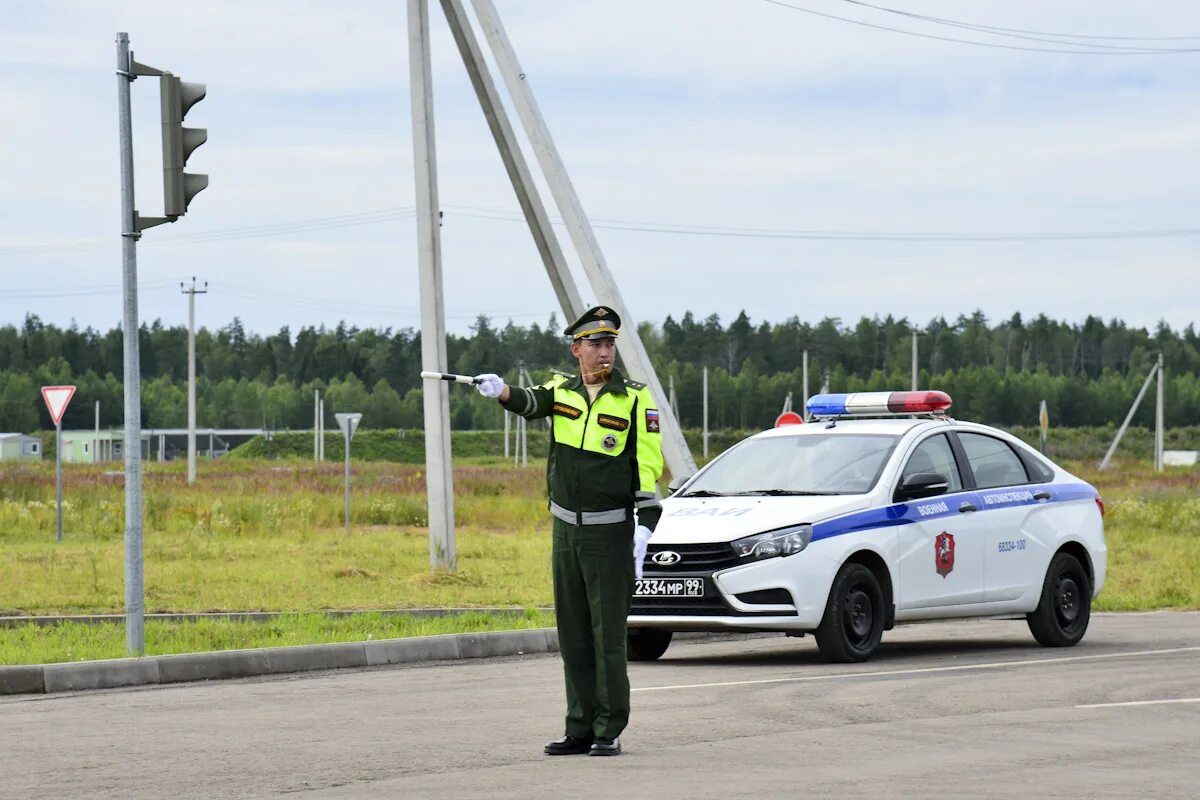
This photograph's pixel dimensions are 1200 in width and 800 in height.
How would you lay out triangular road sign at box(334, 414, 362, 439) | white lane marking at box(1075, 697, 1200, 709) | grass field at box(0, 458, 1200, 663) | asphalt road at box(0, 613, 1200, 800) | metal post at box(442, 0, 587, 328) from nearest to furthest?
asphalt road at box(0, 613, 1200, 800), white lane marking at box(1075, 697, 1200, 709), grass field at box(0, 458, 1200, 663), metal post at box(442, 0, 587, 328), triangular road sign at box(334, 414, 362, 439)

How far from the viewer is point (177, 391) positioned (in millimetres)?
192125

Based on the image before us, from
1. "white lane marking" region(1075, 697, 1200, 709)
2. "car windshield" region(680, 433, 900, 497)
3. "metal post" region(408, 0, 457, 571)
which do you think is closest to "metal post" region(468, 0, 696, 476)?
"metal post" region(408, 0, 457, 571)

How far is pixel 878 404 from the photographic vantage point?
14.9 m

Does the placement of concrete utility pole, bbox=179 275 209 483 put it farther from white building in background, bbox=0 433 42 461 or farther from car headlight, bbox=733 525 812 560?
white building in background, bbox=0 433 42 461

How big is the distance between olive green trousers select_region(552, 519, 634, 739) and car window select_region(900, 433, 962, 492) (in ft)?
18.6

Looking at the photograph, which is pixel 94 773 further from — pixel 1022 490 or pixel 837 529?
pixel 1022 490

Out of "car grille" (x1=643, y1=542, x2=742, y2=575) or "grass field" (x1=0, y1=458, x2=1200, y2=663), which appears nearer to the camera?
"car grille" (x1=643, y1=542, x2=742, y2=575)

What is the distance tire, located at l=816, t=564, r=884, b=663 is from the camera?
12.7m

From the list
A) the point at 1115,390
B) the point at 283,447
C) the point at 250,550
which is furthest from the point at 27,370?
the point at 250,550

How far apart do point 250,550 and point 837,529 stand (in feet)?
50.6

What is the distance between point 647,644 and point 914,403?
9.44 ft

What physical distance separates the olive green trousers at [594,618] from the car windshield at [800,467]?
5096mm

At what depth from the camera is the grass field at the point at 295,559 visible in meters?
17.6

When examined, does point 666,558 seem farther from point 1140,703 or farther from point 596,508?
point 596,508
